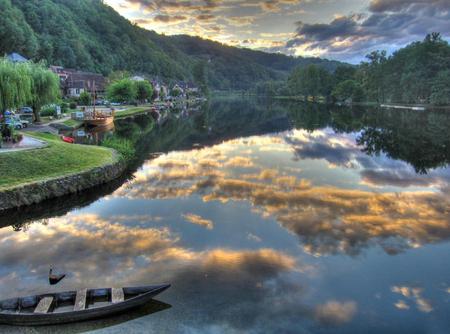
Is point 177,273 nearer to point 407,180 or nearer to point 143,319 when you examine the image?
point 143,319

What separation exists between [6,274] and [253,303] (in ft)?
40.6

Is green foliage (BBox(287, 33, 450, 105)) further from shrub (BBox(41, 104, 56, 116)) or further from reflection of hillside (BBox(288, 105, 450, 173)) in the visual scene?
shrub (BBox(41, 104, 56, 116))

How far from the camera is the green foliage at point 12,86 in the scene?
47375 mm

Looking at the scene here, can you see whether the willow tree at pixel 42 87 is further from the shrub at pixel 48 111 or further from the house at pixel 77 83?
the house at pixel 77 83

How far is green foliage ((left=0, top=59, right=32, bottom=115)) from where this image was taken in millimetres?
47375

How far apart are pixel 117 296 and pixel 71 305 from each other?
1.85 m

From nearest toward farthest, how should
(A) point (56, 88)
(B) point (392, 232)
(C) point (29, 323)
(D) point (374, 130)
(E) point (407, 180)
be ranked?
(C) point (29, 323) → (B) point (392, 232) → (E) point (407, 180) → (A) point (56, 88) → (D) point (374, 130)

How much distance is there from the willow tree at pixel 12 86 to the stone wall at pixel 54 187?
17.7 m

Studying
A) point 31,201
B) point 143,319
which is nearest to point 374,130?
point 31,201

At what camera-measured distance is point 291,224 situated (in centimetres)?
2744

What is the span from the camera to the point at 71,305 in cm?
1614

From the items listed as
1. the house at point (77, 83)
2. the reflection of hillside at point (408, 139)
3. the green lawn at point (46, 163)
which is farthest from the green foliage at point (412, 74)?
the green lawn at point (46, 163)

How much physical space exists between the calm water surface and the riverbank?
1534mm

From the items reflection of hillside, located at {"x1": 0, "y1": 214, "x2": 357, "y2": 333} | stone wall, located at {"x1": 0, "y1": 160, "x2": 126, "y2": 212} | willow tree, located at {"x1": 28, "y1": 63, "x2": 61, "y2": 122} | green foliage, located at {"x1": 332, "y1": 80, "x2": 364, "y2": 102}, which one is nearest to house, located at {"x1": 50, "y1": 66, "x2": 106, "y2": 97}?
willow tree, located at {"x1": 28, "y1": 63, "x2": 61, "y2": 122}
